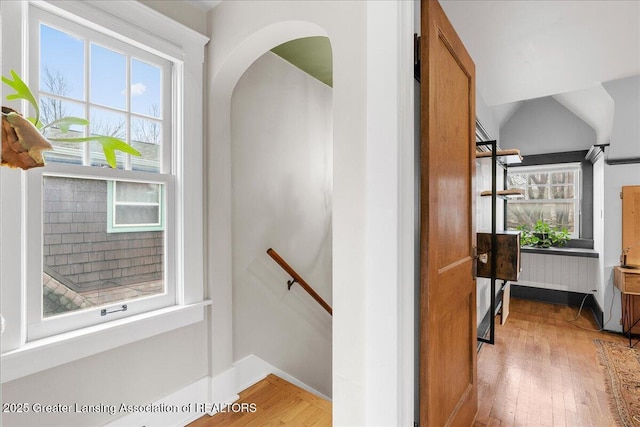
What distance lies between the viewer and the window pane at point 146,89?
1.76 m

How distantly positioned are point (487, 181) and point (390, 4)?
2960 millimetres

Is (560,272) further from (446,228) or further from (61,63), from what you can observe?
(61,63)

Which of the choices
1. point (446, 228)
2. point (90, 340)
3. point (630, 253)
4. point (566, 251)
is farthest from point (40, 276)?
point (566, 251)

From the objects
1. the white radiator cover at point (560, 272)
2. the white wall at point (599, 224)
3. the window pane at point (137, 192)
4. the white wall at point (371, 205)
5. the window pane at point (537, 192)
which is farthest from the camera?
the window pane at point (537, 192)

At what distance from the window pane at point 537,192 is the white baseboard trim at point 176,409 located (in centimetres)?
495

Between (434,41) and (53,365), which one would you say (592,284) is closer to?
(434,41)

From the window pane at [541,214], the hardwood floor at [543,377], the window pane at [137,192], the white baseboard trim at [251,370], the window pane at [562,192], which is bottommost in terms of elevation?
the hardwood floor at [543,377]

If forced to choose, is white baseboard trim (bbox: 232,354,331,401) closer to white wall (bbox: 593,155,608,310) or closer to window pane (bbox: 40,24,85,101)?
window pane (bbox: 40,24,85,101)

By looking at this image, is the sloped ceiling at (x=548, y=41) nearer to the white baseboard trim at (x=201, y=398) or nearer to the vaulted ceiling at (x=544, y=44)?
the vaulted ceiling at (x=544, y=44)

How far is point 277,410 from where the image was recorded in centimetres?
197

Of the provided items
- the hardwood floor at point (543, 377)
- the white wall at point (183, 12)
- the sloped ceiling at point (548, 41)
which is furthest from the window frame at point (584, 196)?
the white wall at point (183, 12)

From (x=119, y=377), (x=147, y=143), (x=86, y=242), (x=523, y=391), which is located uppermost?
(x=147, y=143)

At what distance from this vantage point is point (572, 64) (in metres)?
2.65

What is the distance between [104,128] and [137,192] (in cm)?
35
